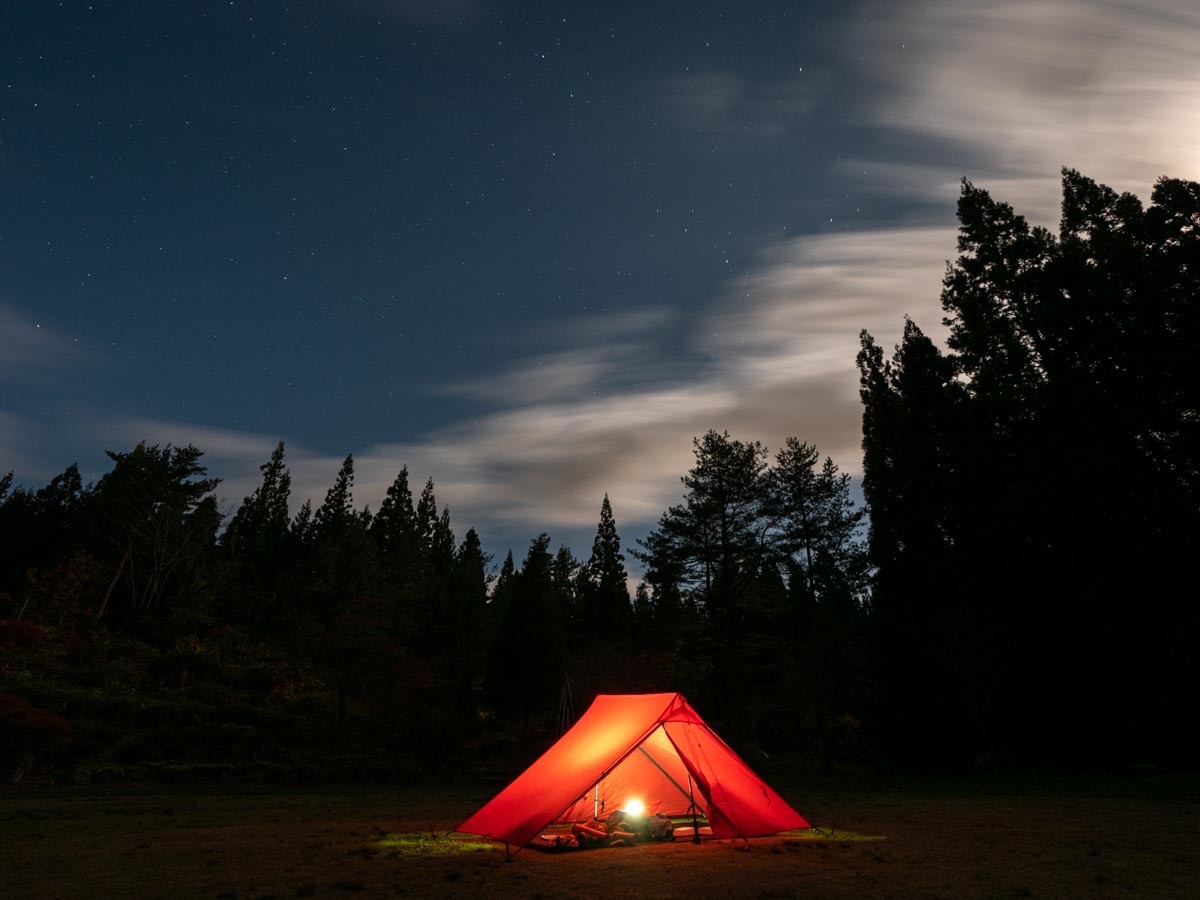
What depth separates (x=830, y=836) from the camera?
9.05 metres

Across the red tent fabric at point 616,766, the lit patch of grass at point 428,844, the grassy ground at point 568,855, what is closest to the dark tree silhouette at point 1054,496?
the grassy ground at point 568,855

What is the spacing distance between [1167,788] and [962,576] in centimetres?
848

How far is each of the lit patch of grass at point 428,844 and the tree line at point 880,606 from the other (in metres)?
11.9

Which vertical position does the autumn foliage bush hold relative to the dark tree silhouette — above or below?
below

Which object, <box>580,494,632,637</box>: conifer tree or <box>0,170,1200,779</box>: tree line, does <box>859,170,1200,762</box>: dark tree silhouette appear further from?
<box>580,494,632,637</box>: conifer tree

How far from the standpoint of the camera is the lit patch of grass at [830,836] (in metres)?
8.70

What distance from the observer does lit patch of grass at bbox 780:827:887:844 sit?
8703mm

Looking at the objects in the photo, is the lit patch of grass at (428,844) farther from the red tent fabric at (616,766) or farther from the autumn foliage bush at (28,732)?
the autumn foliage bush at (28,732)

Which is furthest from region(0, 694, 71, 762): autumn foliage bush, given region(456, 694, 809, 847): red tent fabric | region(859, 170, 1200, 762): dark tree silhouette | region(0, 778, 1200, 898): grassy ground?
region(859, 170, 1200, 762): dark tree silhouette

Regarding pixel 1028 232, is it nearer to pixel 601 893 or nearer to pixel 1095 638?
pixel 1095 638

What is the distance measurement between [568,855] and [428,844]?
1782 mm

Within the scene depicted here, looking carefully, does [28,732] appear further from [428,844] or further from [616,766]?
[616,766]

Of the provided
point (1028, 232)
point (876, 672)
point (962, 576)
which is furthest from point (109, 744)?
point (1028, 232)

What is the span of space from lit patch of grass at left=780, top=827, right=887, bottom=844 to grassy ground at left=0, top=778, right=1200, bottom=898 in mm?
41
